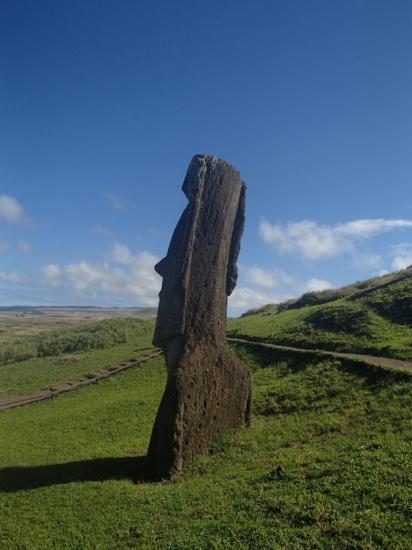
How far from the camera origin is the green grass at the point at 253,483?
6945mm

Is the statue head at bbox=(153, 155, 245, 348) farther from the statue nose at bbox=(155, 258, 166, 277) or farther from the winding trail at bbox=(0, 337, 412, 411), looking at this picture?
the winding trail at bbox=(0, 337, 412, 411)

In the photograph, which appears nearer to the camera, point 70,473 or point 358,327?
point 70,473

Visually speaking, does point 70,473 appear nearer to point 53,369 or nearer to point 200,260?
point 200,260

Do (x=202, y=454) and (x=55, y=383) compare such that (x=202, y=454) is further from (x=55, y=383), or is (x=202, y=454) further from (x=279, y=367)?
(x=55, y=383)

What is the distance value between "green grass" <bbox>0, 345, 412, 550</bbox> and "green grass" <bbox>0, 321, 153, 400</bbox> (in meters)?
12.7

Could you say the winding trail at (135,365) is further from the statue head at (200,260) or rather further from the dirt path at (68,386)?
the statue head at (200,260)

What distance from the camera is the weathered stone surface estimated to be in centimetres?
1118

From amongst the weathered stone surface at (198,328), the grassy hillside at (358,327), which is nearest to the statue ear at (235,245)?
the weathered stone surface at (198,328)

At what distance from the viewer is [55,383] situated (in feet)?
96.4

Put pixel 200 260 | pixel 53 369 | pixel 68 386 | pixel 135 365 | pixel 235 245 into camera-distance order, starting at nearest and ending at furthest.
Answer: pixel 200 260
pixel 235 245
pixel 68 386
pixel 135 365
pixel 53 369

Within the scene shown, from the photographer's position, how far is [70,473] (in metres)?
11.6

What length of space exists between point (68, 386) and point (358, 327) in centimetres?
1836

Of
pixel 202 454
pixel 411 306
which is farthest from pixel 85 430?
pixel 411 306

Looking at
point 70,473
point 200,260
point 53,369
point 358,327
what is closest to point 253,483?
point 70,473
